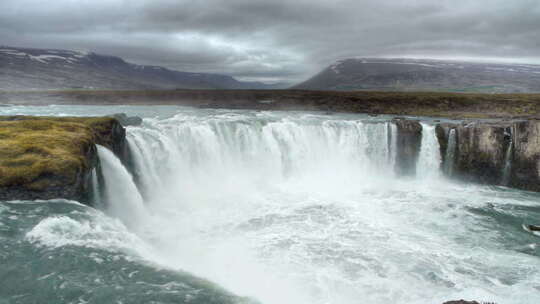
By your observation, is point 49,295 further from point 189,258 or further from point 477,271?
point 477,271

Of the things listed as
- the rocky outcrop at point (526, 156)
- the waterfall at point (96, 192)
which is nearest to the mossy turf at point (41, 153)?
the waterfall at point (96, 192)

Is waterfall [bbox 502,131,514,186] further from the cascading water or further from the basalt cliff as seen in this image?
the cascading water

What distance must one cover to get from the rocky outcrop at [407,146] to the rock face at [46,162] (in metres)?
23.3

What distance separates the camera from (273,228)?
16.5 m

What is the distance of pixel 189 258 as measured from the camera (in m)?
13.3

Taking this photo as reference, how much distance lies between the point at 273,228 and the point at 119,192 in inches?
294

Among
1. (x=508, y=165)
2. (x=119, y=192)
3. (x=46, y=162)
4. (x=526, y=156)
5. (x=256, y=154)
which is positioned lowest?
(x=508, y=165)

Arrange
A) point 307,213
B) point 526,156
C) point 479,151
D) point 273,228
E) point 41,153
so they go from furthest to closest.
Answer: point 479,151 → point 526,156 → point 307,213 → point 273,228 → point 41,153

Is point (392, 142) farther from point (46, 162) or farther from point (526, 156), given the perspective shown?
point (46, 162)

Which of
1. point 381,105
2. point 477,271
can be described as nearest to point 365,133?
point 477,271

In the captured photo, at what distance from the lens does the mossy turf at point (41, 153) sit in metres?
11.8

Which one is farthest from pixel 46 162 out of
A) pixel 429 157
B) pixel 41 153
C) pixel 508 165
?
pixel 508 165

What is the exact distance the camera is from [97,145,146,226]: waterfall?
1500cm

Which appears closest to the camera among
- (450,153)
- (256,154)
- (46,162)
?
(46,162)
